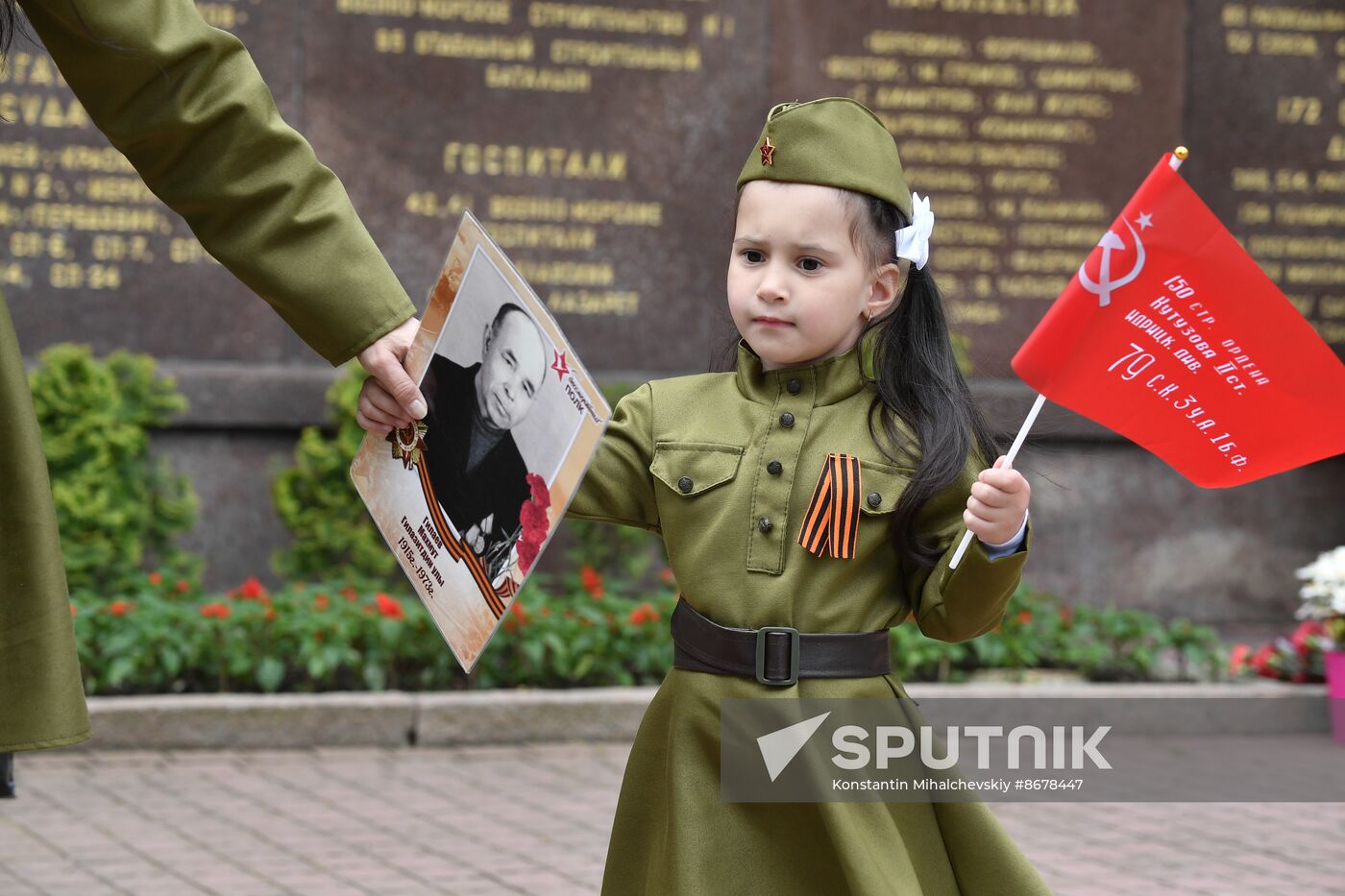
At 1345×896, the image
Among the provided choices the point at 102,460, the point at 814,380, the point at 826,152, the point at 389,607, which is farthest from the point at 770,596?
the point at 102,460

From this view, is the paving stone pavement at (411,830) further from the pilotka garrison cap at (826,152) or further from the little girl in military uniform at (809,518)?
the pilotka garrison cap at (826,152)

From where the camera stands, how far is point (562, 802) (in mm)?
5125

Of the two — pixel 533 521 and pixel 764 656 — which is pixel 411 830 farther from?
pixel 533 521

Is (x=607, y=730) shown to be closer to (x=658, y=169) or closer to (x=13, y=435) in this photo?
(x=658, y=169)

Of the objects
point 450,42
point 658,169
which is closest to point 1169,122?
point 658,169

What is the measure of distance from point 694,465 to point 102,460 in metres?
4.30

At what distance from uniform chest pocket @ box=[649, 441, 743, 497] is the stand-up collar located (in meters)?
0.12

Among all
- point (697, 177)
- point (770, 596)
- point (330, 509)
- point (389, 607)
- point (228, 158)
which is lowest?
point (389, 607)

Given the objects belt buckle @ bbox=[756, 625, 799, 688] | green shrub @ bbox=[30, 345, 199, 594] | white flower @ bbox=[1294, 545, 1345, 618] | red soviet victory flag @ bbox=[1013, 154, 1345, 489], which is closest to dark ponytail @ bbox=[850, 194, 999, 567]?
red soviet victory flag @ bbox=[1013, 154, 1345, 489]

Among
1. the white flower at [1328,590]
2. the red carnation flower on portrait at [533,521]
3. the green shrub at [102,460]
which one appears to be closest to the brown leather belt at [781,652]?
the red carnation flower on portrait at [533,521]

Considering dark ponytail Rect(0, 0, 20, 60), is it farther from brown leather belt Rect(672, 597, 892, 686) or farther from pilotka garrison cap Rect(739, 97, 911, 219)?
brown leather belt Rect(672, 597, 892, 686)

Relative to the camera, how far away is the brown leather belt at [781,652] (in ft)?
8.55

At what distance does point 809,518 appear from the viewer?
2.64 m

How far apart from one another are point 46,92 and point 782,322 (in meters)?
4.98
